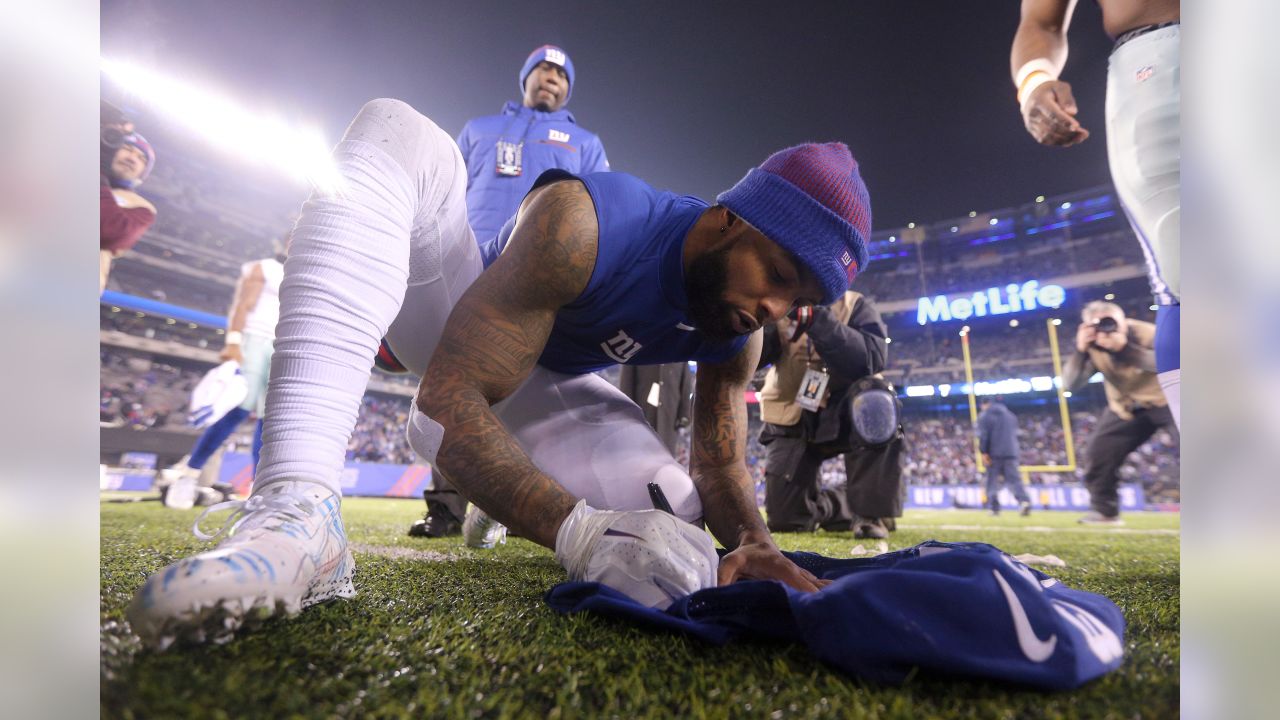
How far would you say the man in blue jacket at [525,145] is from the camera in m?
2.56

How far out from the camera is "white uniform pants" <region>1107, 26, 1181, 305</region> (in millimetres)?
1403

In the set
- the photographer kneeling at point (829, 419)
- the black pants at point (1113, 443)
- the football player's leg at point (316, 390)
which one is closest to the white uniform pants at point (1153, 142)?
the photographer kneeling at point (829, 419)

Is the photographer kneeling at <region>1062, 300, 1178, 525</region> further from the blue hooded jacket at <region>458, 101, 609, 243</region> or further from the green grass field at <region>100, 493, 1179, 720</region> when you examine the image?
the green grass field at <region>100, 493, 1179, 720</region>

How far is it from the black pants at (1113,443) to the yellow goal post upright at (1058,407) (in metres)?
10.6

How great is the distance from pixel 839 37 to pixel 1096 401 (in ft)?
60.9

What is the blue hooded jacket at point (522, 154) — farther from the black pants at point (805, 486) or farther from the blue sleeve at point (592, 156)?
the black pants at point (805, 486)

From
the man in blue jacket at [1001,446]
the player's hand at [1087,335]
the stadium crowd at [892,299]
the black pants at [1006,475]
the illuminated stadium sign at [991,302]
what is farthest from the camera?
the illuminated stadium sign at [991,302]

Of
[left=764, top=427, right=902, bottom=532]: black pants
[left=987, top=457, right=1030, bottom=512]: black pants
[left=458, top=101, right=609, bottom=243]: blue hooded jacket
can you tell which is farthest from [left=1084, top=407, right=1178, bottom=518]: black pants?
[left=458, top=101, right=609, bottom=243]: blue hooded jacket

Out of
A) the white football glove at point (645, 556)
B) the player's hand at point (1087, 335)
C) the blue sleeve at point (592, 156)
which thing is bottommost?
the white football glove at point (645, 556)

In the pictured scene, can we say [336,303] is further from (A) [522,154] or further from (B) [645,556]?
(A) [522,154]

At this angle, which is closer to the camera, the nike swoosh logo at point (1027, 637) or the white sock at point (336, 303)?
the nike swoosh logo at point (1027, 637)

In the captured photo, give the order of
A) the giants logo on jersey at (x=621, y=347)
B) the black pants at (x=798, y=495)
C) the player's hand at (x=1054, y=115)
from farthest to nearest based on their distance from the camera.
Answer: the black pants at (x=798, y=495) → the player's hand at (x=1054, y=115) → the giants logo on jersey at (x=621, y=347)
